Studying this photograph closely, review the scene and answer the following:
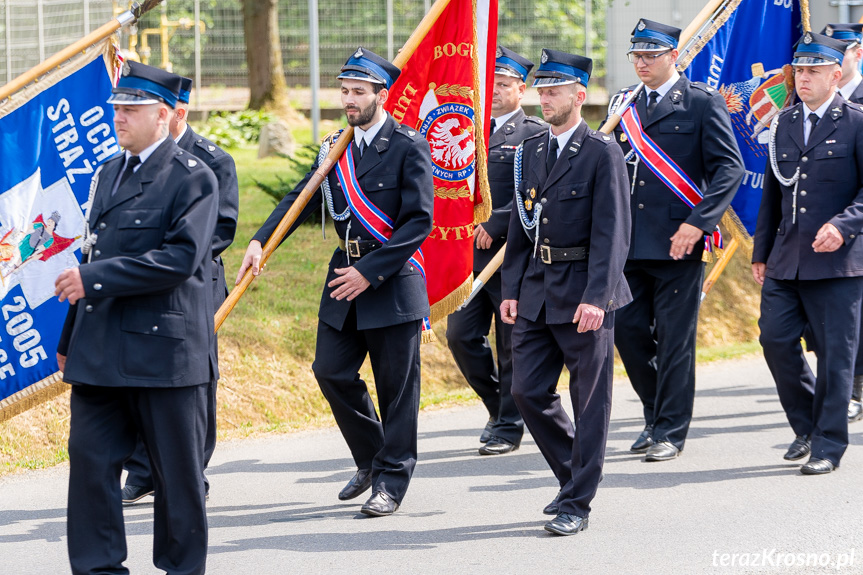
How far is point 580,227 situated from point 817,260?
5.74 feet

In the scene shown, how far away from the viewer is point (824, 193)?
6742mm

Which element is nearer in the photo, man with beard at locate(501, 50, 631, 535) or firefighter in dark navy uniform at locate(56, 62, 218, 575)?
firefighter in dark navy uniform at locate(56, 62, 218, 575)

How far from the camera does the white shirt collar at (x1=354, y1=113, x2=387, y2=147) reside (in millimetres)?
5992

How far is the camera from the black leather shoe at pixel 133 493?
20.3ft

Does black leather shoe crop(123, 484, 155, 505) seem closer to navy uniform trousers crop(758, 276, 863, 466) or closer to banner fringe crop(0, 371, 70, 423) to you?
banner fringe crop(0, 371, 70, 423)

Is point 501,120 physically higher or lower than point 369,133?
lower

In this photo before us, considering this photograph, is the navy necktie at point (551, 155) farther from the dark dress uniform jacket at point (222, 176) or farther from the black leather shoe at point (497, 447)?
the black leather shoe at point (497, 447)

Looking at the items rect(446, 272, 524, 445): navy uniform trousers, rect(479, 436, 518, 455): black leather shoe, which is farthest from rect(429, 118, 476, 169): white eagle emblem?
rect(479, 436, 518, 455): black leather shoe

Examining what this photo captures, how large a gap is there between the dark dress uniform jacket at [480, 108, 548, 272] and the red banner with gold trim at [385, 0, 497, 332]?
2.25ft

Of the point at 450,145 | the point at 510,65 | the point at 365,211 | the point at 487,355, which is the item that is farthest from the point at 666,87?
the point at 365,211

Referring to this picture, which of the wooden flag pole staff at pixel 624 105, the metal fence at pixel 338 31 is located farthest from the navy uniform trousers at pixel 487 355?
the metal fence at pixel 338 31

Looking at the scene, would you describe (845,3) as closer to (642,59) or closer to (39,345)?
(642,59)

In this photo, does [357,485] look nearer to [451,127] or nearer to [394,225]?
[394,225]

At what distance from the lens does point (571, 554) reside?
529 centimetres
